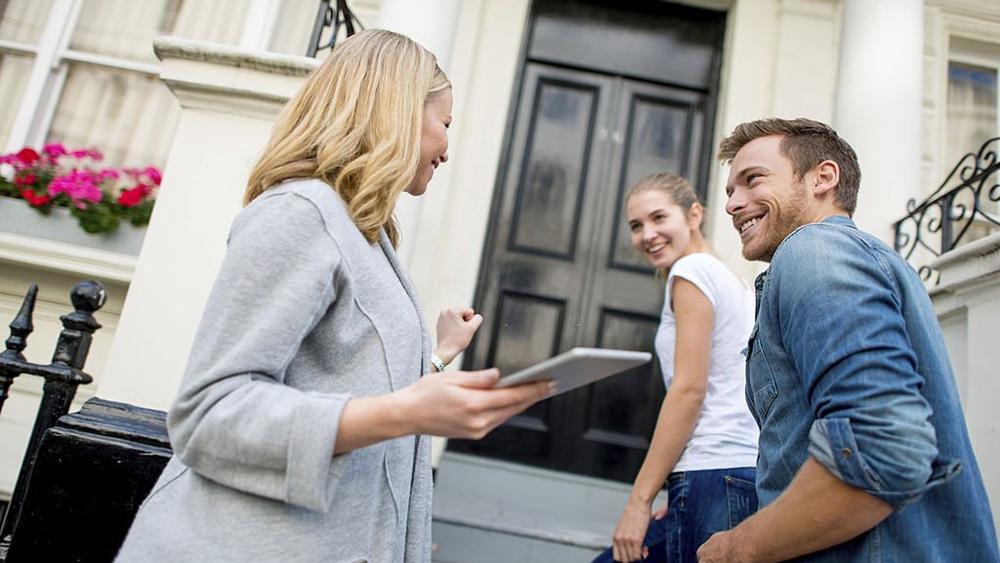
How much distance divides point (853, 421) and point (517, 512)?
285 centimetres

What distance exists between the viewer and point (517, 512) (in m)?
3.73

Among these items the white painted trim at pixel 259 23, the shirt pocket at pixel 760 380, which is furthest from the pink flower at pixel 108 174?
the shirt pocket at pixel 760 380

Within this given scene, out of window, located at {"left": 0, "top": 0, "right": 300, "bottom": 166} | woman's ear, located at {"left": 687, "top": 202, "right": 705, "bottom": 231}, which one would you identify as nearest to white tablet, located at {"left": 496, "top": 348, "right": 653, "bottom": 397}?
woman's ear, located at {"left": 687, "top": 202, "right": 705, "bottom": 231}

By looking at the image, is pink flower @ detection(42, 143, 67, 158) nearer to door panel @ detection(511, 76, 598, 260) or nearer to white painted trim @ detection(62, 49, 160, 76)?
white painted trim @ detection(62, 49, 160, 76)

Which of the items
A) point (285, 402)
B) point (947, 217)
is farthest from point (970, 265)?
point (285, 402)

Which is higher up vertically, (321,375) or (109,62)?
(109,62)

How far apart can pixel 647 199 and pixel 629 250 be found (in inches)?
80.2

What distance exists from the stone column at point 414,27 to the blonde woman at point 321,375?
7.73 feet

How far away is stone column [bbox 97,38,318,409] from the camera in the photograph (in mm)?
2219

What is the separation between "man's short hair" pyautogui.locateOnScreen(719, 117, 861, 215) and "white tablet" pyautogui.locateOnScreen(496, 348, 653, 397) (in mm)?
832

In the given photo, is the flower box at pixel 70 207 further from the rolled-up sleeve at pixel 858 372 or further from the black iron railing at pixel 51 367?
the rolled-up sleeve at pixel 858 372

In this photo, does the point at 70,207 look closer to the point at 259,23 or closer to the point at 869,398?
the point at 259,23

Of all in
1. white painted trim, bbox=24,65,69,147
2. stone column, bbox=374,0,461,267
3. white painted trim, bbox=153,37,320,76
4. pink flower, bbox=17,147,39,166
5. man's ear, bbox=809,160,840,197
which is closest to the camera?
man's ear, bbox=809,160,840,197

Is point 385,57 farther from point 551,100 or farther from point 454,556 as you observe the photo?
point 551,100
